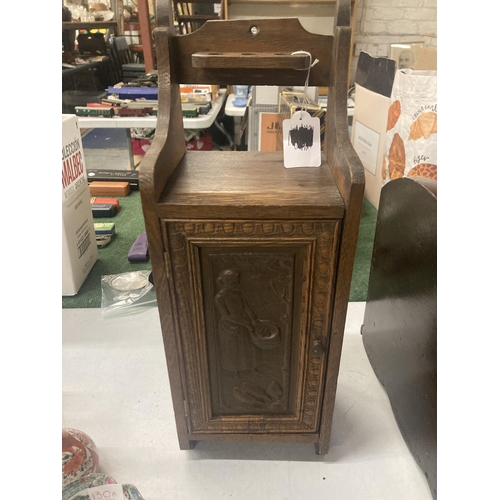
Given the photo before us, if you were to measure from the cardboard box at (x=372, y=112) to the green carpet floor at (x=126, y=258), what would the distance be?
0.84ft

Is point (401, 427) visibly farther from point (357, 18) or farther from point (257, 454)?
point (357, 18)

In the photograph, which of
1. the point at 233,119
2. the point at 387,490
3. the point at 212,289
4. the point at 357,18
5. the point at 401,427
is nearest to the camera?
the point at 212,289

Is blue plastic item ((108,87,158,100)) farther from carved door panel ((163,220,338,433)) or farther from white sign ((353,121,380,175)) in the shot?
carved door panel ((163,220,338,433))

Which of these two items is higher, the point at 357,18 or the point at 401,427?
the point at 357,18

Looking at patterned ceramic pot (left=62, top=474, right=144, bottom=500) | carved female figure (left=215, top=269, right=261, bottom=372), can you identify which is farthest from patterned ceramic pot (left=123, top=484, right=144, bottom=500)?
carved female figure (left=215, top=269, right=261, bottom=372)

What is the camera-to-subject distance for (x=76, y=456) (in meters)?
0.96

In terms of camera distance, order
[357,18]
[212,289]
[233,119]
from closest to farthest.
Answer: [212,289]
[357,18]
[233,119]

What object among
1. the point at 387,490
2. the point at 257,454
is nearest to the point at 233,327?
the point at 257,454

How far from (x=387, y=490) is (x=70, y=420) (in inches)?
34.8

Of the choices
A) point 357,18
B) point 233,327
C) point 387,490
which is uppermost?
point 357,18

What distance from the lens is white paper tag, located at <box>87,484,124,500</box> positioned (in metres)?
0.87

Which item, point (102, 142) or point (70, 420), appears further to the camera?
point (102, 142)

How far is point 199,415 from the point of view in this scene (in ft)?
3.34

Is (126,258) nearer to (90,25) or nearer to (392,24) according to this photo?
(90,25)
